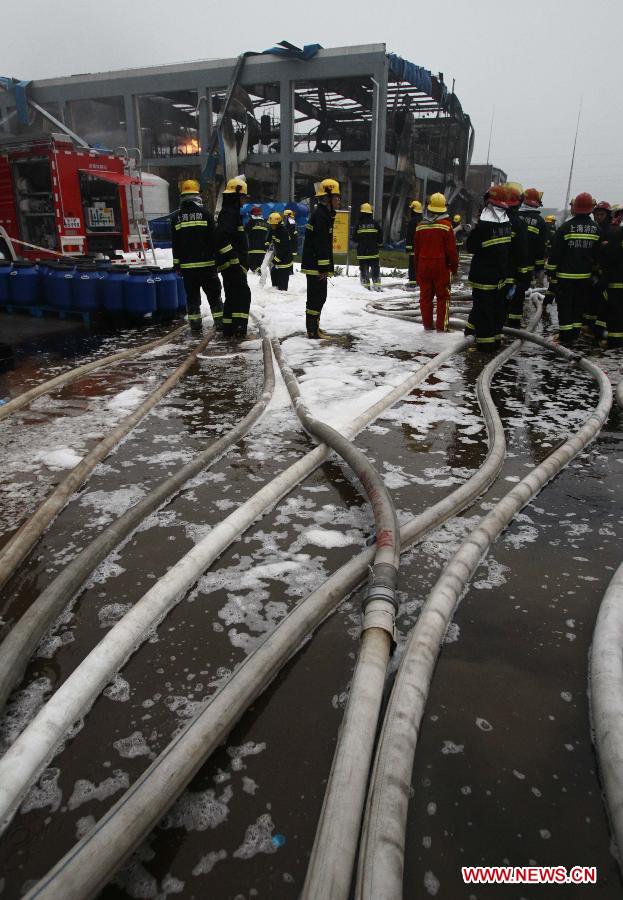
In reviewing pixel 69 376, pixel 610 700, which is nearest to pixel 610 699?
pixel 610 700

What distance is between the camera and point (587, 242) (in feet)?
22.7

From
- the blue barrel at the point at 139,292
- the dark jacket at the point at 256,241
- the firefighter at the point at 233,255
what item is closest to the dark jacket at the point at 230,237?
the firefighter at the point at 233,255

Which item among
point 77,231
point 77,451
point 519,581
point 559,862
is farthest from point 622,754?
point 77,231

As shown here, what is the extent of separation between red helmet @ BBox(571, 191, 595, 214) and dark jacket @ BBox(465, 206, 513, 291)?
0.98m

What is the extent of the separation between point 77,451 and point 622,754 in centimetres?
343

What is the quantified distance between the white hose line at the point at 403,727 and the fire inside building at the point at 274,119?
24.8 m

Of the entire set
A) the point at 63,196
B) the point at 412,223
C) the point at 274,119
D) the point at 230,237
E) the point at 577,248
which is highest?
the point at 274,119

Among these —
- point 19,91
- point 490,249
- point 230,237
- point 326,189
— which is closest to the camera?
point 490,249

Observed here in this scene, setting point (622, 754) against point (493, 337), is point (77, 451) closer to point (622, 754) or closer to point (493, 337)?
point (622, 754)

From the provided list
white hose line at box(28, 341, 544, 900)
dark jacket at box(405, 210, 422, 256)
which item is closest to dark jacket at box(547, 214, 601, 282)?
dark jacket at box(405, 210, 422, 256)

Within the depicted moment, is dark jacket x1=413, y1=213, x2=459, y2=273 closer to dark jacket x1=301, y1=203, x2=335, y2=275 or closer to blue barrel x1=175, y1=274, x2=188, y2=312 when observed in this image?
dark jacket x1=301, y1=203, x2=335, y2=275

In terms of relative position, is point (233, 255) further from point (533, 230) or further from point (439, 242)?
point (533, 230)

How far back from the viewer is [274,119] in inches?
1126

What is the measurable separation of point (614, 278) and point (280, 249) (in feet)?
21.0
